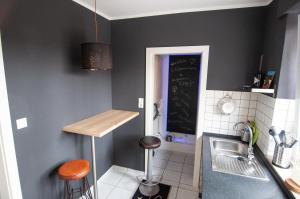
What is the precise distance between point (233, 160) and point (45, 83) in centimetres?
214

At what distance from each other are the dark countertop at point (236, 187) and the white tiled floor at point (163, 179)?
43.6 inches

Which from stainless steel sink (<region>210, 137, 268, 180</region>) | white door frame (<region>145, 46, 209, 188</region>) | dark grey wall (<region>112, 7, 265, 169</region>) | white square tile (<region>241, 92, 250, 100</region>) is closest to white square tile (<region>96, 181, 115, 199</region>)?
dark grey wall (<region>112, 7, 265, 169</region>)

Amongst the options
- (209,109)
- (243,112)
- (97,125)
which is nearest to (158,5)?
(209,109)

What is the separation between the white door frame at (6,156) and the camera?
1224 millimetres

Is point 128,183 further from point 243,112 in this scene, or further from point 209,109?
point 243,112

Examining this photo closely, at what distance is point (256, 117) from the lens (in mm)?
1992

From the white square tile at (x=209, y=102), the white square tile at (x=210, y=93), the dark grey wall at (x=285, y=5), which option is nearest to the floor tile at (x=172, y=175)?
the white square tile at (x=209, y=102)

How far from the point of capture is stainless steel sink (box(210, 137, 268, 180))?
145 centimetres

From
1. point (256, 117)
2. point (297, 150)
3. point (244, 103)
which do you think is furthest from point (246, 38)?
point (297, 150)

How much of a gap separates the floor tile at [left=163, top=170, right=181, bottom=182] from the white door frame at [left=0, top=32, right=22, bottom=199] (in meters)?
1.95

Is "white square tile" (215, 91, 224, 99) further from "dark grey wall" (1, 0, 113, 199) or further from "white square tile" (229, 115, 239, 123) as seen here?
"dark grey wall" (1, 0, 113, 199)

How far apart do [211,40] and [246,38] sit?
1.32ft

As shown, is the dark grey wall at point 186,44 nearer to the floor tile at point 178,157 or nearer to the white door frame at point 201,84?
the white door frame at point 201,84

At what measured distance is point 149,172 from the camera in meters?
2.38
